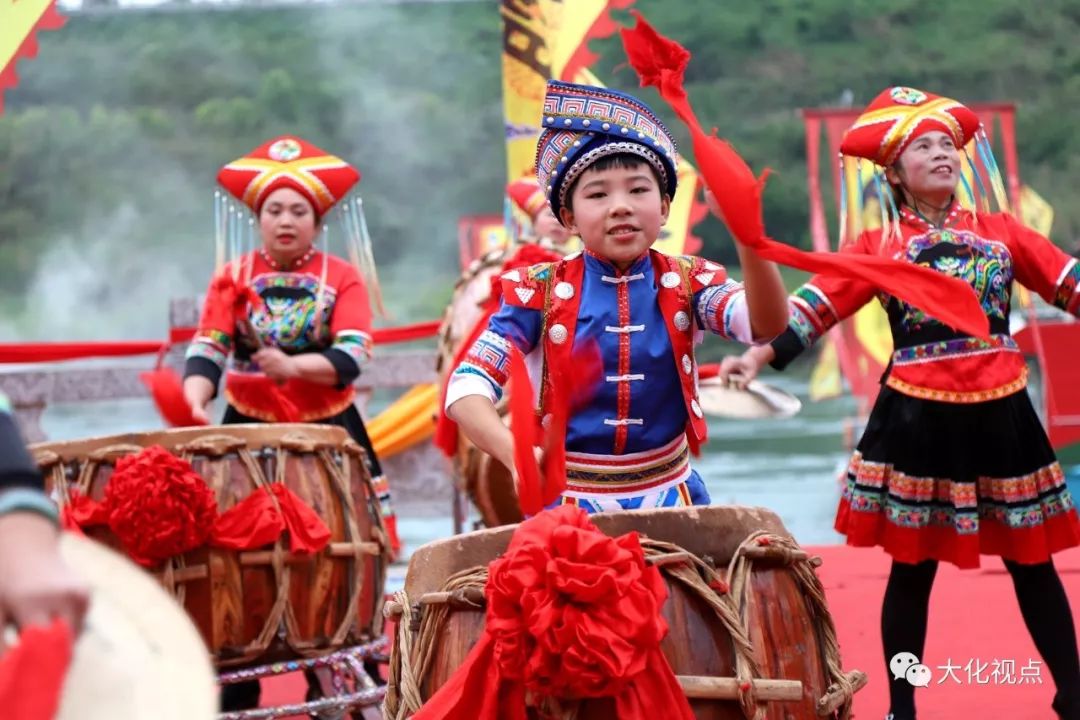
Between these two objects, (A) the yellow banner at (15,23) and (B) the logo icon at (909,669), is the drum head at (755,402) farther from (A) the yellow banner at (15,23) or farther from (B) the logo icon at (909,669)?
(A) the yellow banner at (15,23)

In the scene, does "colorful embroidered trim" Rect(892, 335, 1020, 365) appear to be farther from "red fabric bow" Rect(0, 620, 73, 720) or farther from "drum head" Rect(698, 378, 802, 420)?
"red fabric bow" Rect(0, 620, 73, 720)

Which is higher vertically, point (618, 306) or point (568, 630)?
point (618, 306)

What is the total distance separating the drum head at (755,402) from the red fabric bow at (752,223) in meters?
1.41

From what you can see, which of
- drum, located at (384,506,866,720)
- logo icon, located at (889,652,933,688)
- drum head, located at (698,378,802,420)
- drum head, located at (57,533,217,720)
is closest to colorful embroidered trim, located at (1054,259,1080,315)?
drum head, located at (698,378,802,420)

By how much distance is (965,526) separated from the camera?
3.12 meters

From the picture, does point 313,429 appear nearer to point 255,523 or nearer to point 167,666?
point 255,523

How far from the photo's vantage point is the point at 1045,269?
3207 millimetres

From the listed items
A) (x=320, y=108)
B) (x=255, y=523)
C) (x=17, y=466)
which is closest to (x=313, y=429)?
(x=255, y=523)

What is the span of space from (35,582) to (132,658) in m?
0.10

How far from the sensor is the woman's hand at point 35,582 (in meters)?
1.04

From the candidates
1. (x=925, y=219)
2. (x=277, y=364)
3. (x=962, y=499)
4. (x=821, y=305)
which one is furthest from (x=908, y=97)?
(x=277, y=364)

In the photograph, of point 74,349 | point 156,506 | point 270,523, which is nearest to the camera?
point 156,506

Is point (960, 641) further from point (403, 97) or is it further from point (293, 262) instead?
point (403, 97)

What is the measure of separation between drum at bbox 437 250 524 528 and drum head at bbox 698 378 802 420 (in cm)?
113
